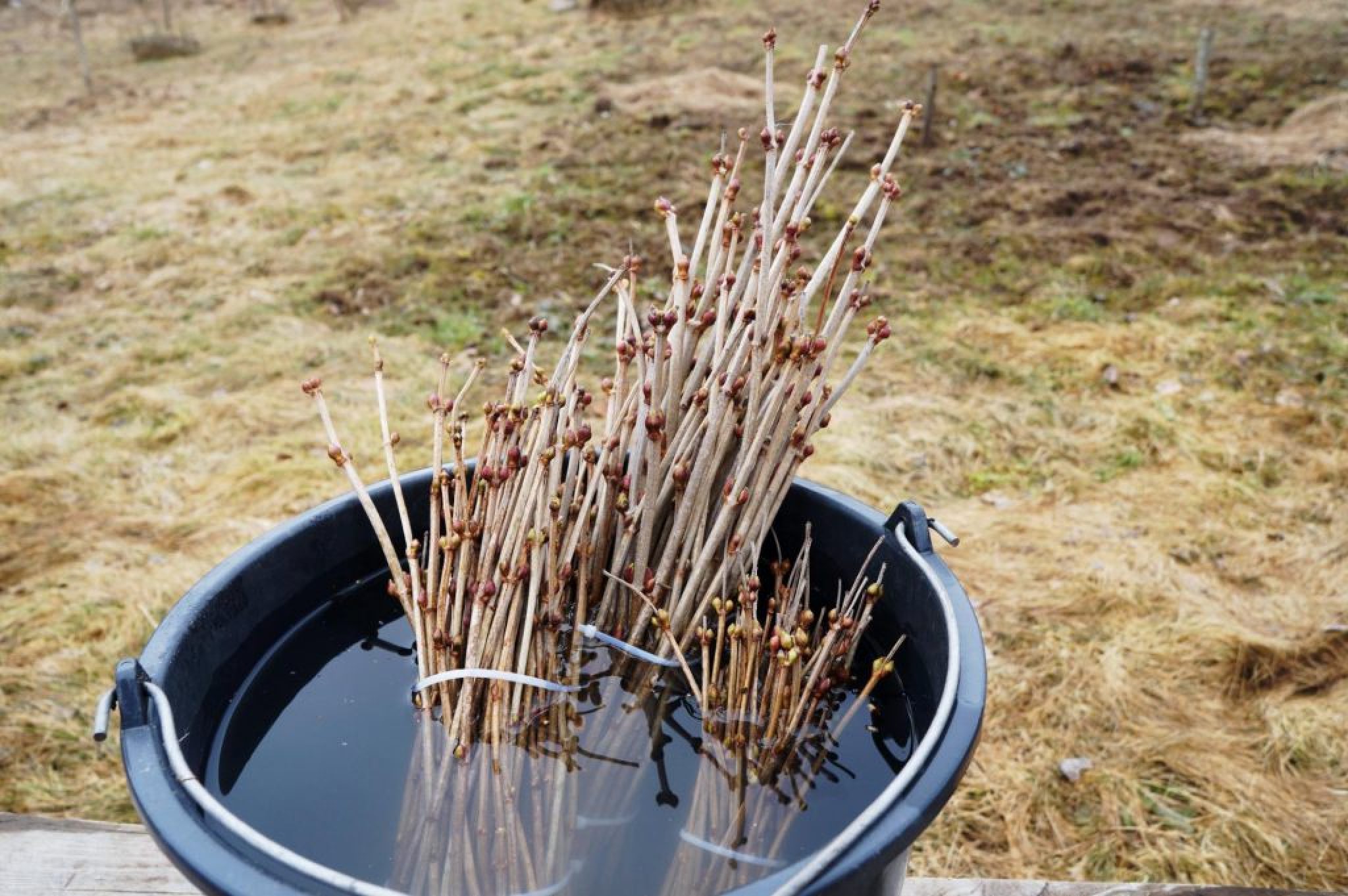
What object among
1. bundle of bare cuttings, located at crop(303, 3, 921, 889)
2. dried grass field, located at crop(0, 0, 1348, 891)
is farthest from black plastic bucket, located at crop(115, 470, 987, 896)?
dried grass field, located at crop(0, 0, 1348, 891)

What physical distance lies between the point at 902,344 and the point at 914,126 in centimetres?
287

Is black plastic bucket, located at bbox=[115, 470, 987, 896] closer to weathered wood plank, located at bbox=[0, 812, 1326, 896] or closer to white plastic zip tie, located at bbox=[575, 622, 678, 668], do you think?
white plastic zip tie, located at bbox=[575, 622, 678, 668]

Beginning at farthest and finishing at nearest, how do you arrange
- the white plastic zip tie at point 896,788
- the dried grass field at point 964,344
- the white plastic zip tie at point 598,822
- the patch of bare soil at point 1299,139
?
the patch of bare soil at point 1299,139 < the dried grass field at point 964,344 < the white plastic zip tie at point 598,822 < the white plastic zip tie at point 896,788

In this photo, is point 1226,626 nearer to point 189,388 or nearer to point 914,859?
point 914,859

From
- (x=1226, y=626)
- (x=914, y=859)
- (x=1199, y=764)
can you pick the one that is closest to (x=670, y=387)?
(x=914, y=859)

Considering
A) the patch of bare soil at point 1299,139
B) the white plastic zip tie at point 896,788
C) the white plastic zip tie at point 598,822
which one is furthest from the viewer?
the patch of bare soil at point 1299,139

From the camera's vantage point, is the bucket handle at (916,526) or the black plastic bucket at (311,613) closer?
the black plastic bucket at (311,613)

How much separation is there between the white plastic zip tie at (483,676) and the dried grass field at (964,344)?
3.76 ft

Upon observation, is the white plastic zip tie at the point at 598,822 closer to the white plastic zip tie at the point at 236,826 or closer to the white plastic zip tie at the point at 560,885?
the white plastic zip tie at the point at 560,885

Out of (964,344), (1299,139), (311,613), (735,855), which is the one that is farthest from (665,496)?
(1299,139)

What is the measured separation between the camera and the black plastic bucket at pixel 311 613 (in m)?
0.82

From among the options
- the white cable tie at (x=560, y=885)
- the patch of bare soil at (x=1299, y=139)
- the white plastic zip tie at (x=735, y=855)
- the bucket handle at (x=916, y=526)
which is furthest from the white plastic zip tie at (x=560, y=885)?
the patch of bare soil at (x=1299, y=139)

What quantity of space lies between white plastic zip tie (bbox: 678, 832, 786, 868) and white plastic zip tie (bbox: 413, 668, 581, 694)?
265 millimetres

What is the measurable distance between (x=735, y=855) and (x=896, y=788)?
28 centimetres
